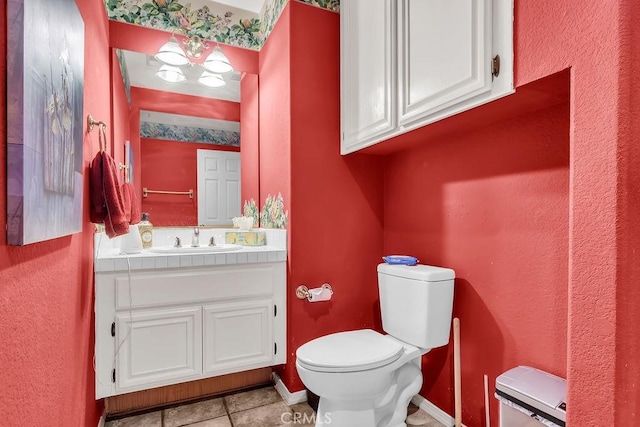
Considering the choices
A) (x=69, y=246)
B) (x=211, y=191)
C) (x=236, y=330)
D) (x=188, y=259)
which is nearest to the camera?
(x=69, y=246)

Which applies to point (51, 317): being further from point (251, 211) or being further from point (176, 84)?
point (176, 84)

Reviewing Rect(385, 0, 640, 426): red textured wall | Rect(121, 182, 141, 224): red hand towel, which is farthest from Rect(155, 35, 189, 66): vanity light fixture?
Rect(385, 0, 640, 426): red textured wall

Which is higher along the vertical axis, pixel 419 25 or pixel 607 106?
pixel 419 25

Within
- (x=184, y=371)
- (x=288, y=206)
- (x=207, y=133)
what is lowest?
(x=184, y=371)

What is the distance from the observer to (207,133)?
7.54 feet

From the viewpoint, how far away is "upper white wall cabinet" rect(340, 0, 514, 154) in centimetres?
108

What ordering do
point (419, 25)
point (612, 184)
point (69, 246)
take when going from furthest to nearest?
point (419, 25), point (69, 246), point (612, 184)

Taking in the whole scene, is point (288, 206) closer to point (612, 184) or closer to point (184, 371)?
point (184, 371)

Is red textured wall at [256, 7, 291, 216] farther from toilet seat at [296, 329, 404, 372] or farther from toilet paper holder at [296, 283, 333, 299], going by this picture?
toilet seat at [296, 329, 404, 372]

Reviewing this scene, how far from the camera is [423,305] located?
153 cm

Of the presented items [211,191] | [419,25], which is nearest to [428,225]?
[419,25]

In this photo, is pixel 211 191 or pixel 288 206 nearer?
pixel 288 206

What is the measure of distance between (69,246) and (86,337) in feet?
1.72

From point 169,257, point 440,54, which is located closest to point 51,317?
point 169,257
